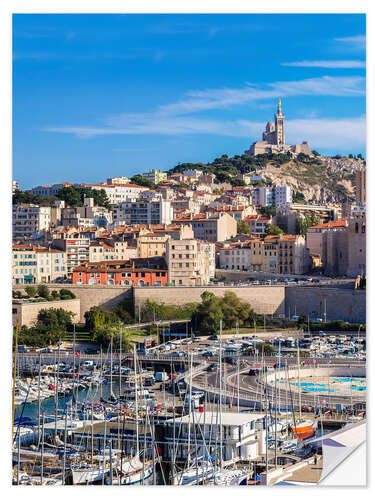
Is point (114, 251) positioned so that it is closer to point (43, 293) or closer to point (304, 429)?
point (43, 293)

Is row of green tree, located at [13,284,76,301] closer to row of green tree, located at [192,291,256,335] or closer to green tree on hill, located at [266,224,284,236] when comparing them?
row of green tree, located at [192,291,256,335]

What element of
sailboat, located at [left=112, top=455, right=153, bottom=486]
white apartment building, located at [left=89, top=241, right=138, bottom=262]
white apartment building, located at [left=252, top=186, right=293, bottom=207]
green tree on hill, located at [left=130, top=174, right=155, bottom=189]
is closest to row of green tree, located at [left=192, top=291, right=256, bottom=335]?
white apartment building, located at [left=89, top=241, right=138, bottom=262]

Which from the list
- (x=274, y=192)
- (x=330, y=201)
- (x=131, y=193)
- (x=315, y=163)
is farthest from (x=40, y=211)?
(x=315, y=163)

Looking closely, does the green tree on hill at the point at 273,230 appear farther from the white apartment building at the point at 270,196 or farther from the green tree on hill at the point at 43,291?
the green tree on hill at the point at 43,291

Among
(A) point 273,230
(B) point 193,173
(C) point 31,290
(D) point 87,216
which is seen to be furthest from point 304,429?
(B) point 193,173

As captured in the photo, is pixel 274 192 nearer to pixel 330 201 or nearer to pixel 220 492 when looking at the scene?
pixel 330 201
